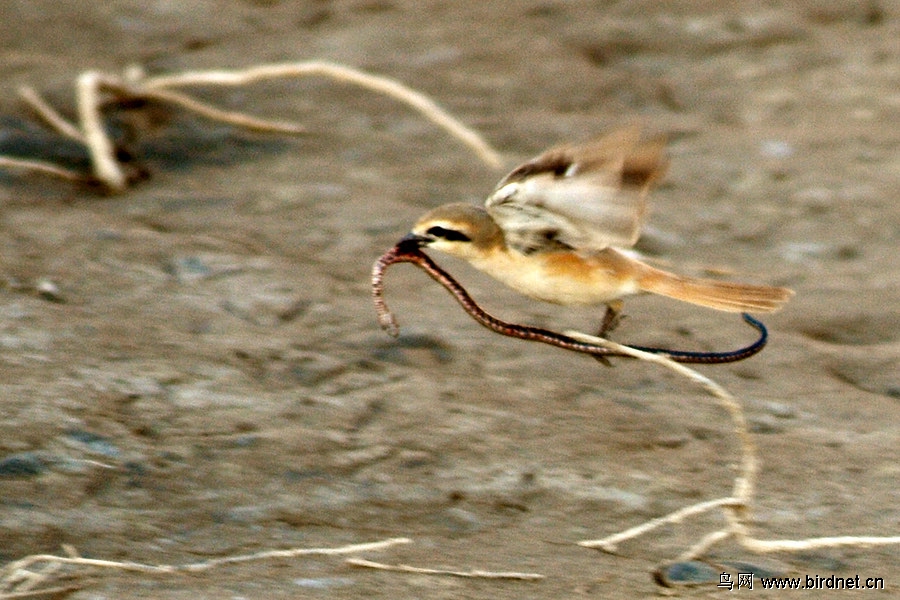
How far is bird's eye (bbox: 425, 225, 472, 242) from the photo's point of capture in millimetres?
3578

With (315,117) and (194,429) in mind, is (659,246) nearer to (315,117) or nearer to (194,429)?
(315,117)

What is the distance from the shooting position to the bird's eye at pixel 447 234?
11.7 feet

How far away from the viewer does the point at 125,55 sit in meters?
7.05

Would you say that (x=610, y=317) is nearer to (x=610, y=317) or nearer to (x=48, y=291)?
(x=610, y=317)

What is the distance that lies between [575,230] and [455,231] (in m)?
0.31

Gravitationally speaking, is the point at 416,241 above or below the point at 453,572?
above

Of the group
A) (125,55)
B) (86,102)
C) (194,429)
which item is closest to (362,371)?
(194,429)

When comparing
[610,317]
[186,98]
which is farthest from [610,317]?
[186,98]

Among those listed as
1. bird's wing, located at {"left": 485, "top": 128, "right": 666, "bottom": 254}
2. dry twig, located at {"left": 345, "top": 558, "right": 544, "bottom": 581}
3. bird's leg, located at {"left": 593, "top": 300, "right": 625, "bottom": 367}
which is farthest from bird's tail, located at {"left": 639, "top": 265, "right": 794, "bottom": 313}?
dry twig, located at {"left": 345, "top": 558, "right": 544, "bottom": 581}

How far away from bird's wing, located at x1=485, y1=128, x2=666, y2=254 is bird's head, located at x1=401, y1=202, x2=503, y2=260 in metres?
0.07

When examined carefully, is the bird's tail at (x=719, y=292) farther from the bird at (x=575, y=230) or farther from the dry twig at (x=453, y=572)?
the dry twig at (x=453, y=572)

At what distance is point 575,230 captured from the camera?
11.8 ft

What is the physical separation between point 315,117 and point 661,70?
6.50ft

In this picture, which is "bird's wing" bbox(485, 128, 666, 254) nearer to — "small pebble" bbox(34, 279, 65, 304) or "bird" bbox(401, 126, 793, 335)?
"bird" bbox(401, 126, 793, 335)
